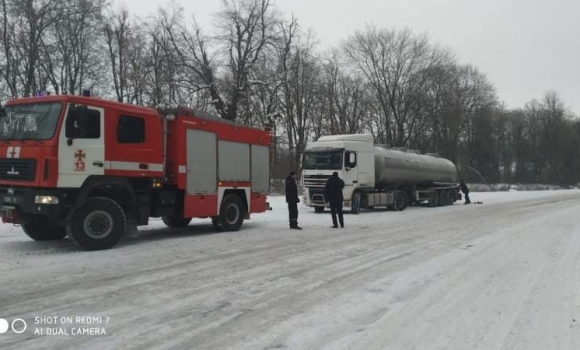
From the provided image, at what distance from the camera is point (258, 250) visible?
10602 mm

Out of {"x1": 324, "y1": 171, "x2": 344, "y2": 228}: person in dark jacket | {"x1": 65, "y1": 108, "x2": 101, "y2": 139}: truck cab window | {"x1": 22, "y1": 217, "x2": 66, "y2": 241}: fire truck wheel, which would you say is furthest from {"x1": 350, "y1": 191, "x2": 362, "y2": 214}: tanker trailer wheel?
{"x1": 65, "y1": 108, "x2": 101, "y2": 139}: truck cab window

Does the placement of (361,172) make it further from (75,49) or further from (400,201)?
(75,49)

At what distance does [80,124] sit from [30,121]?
103 cm

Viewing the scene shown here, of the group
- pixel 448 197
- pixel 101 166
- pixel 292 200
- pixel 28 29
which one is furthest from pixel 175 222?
pixel 28 29

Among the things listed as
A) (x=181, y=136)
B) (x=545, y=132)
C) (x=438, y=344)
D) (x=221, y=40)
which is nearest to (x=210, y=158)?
(x=181, y=136)

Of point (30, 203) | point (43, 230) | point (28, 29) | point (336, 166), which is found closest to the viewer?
point (30, 203)

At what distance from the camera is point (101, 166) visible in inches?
→ 412

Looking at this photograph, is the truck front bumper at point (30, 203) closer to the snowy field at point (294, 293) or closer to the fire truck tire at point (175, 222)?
the snowy field at point (294, 293)

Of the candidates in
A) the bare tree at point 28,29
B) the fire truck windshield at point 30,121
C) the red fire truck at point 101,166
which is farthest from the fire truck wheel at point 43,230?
the bare tree at point 28,29

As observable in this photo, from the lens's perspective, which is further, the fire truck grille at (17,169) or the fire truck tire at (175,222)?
the fire truck tire at (175,222)

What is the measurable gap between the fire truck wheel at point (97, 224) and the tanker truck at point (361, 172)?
12.1 m

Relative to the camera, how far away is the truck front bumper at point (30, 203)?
973 cm

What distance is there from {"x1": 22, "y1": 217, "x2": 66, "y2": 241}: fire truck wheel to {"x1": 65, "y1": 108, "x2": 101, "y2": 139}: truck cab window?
2171mm

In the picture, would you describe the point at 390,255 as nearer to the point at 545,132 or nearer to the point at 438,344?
the point at 438,344
